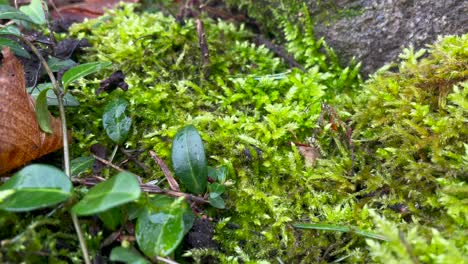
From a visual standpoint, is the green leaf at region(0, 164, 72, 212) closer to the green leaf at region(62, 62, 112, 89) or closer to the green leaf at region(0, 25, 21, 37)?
the green leaf at region(62, 62, 112, 89)

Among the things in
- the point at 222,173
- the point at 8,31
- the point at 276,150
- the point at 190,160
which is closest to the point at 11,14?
the point at 8,31

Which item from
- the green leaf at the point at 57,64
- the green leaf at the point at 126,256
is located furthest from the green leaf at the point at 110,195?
the green leaf at the point at 57,64

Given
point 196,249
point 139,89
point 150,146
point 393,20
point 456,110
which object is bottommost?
point 196,249

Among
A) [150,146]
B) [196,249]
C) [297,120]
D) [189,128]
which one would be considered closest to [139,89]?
[150,146]

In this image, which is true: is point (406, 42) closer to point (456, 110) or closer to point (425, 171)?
point (456, 110)

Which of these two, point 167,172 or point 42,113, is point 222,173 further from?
point 42,113

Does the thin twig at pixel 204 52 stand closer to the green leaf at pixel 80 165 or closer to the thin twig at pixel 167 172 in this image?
the thin twig at pixel 167 172

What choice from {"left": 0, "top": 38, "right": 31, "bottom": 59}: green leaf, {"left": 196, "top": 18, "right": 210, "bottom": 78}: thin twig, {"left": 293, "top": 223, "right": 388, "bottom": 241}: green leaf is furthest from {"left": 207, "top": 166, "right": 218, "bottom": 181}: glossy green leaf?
{"left": 0, "top": 38, "right": 31, "bottom": 59}: green leaf

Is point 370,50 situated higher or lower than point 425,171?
higher
